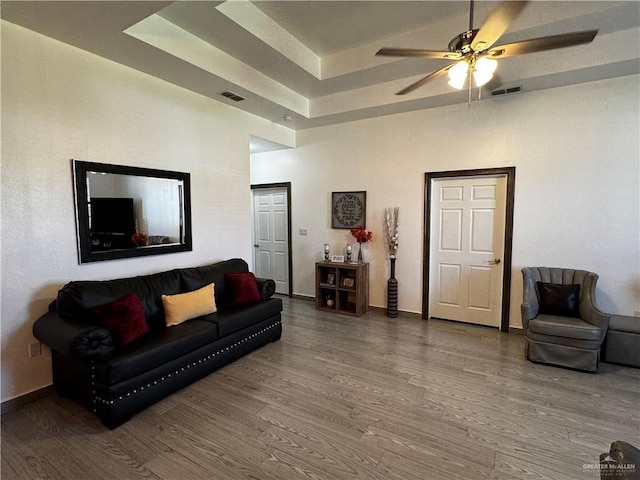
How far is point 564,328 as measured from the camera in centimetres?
306

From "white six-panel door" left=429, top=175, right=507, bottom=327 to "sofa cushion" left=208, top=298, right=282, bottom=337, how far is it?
93.9 inches

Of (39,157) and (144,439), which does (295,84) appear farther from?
(144,439)

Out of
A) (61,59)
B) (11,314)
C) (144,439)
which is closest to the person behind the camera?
(144,439)

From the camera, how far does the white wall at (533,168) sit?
3418mm

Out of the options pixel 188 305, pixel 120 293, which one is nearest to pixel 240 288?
pixel 188 305

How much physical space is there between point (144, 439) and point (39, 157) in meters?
2.34

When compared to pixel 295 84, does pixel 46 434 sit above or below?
below

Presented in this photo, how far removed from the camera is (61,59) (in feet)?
8.73

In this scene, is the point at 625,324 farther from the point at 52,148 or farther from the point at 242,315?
the point at 52,148

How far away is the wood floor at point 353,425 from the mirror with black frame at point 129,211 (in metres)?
1.37

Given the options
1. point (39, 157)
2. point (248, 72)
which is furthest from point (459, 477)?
point (248, 72)

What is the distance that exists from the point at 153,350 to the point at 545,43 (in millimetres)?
3420

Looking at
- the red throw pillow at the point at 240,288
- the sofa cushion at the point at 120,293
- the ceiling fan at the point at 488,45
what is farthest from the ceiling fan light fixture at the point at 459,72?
the sofa cushion at the point at 120,293

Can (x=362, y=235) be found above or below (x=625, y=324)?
above
